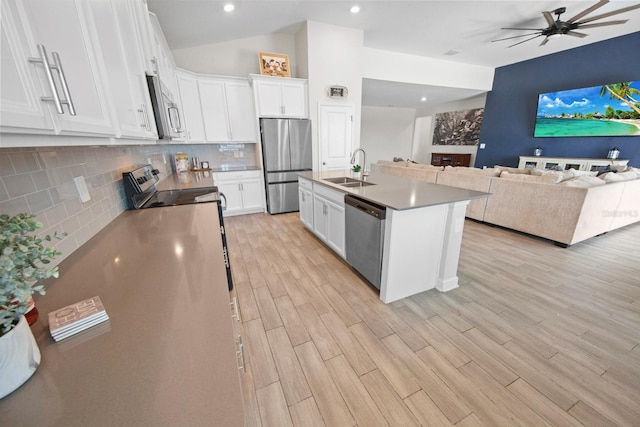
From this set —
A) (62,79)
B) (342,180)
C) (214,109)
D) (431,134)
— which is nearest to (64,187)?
(62,79)

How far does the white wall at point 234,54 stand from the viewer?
13.3 ft

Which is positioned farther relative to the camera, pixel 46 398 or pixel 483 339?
pixel 483 339

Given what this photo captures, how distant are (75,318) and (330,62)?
4.66 meters

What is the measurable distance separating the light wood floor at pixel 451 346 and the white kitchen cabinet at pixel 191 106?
251 cm

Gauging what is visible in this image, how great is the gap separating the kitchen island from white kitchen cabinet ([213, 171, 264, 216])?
8.49ft

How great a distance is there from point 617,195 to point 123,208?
5492 mm

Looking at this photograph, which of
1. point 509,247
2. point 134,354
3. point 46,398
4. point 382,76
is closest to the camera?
point 46,398

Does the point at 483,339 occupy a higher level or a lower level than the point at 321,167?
lower

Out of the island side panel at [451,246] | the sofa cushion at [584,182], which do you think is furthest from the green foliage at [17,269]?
the sofa cushion at [584,182]

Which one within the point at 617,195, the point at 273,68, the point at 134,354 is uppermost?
the point at 273,68

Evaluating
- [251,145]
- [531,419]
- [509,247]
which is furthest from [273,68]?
[531,419]

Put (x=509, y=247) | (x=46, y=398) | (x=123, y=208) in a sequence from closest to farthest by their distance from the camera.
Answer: (x=46, y=398) → (x=123, y=208) → (x=509, y=247)

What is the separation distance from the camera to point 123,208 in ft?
5.34

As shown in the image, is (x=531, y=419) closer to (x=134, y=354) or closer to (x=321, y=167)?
(x=134, y=354)
